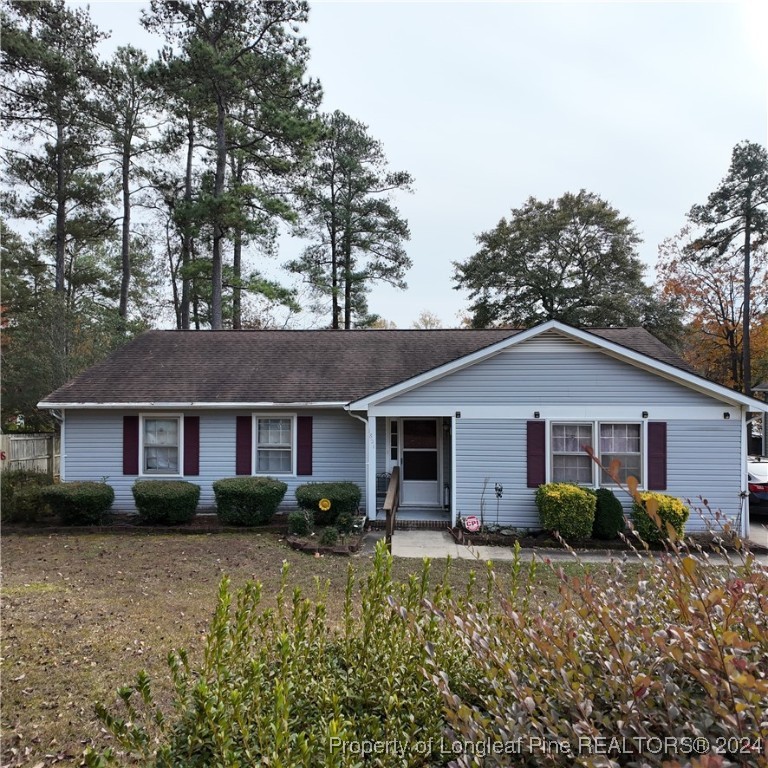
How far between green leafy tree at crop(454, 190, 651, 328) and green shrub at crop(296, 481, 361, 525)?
19.2 m

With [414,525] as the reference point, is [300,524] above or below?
above

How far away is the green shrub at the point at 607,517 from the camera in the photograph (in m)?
9.25

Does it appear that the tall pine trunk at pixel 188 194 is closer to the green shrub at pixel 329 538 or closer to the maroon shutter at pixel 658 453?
the green shrub at pixel 329 538

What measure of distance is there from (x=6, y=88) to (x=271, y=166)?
9831 millimetres

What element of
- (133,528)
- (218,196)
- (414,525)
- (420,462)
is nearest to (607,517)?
(414,525)

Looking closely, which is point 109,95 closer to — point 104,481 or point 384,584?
point 104,481

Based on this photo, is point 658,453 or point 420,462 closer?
point 658,453

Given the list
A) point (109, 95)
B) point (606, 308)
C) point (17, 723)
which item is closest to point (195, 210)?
point (109, 95)

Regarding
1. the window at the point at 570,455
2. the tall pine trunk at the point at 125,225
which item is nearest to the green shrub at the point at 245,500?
the window at the point at 570,455

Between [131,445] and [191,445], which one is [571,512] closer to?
[191,445]

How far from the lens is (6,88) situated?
1777cm

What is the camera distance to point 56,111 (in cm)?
1844

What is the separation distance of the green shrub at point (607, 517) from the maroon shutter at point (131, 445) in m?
10.4

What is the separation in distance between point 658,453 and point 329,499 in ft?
22.5
